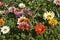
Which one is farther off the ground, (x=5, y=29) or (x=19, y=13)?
(x=19, y=13)

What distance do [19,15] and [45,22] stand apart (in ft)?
1.49

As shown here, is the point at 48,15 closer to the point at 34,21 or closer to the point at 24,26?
the point at 34,21

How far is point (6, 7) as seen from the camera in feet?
15.5

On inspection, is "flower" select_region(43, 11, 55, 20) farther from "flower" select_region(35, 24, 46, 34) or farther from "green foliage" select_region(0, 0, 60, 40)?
"flower" select_region(35, 24, 46, 34)

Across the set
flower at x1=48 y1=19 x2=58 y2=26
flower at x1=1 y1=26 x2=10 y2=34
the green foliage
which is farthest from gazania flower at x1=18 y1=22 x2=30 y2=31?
flower at x1=48 y1=19 x2=58 y2=26

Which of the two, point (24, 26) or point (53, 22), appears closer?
point (24, 26)

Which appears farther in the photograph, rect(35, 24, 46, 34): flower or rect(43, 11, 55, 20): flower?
rect(43, 11, 55, 20): flower

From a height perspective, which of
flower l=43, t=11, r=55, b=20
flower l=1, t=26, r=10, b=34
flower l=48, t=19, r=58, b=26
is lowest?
flower l=1, t=26, r=10, b=34

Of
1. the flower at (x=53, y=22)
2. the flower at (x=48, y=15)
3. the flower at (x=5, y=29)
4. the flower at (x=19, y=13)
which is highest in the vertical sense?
the flower at (x=19, y=13)

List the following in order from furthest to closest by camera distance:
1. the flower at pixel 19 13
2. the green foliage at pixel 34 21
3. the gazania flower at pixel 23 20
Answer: the flower at pixel 19 13, the gazania flower at pixel 23 20, the green foliage at pixel 34 21

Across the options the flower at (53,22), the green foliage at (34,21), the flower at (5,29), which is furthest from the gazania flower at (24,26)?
the flower at (53,22)

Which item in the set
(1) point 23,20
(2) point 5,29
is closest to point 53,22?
(1) point 23,20

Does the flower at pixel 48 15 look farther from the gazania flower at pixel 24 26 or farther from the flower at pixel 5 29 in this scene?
the flower at pixel 5 29

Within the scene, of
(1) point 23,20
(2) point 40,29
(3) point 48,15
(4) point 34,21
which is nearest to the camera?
(2) point 40,29
